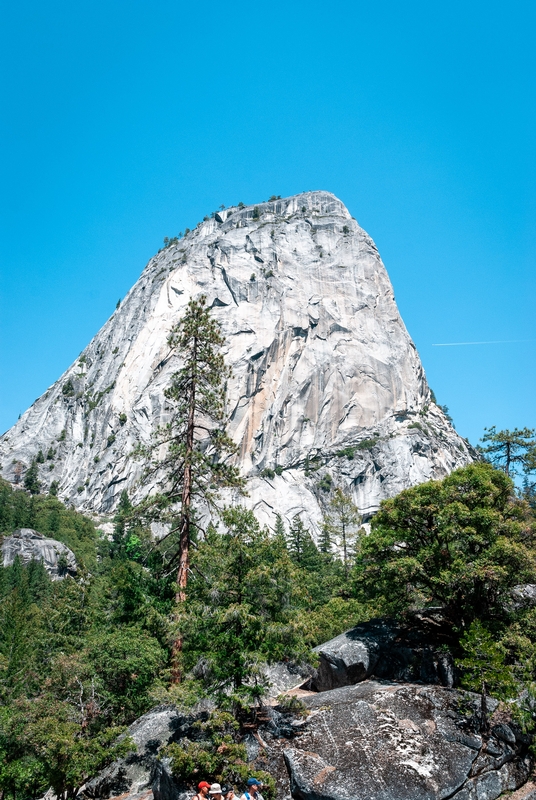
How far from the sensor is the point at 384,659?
15.9 m

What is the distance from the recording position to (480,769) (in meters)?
11.6

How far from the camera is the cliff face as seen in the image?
98913mm

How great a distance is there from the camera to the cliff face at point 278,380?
98.9 metres

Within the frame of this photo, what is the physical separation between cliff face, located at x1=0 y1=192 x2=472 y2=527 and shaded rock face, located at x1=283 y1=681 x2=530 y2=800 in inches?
3012

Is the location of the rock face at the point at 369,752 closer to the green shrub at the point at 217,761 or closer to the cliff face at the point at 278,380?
the green shrub at the point at 217,761

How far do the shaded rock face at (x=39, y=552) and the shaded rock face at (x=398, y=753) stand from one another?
187 ft

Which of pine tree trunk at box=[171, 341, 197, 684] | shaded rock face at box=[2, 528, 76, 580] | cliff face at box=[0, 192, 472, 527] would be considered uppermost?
cliff face at box=[0, 192, 472, 527]

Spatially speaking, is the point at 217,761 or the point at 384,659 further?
the point at 384,659

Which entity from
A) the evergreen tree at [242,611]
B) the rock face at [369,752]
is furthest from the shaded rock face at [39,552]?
the evergreen tree at [242,611]

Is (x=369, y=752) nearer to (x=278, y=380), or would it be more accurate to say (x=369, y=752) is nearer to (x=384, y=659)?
(x=384, y=659)

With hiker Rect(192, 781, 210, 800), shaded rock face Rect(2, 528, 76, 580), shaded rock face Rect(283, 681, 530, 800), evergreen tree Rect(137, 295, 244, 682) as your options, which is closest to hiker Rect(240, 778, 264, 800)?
hiker Rect(192, 781, 210, 800)

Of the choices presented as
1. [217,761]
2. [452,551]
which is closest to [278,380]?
[452,551]

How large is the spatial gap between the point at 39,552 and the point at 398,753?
61787 mm

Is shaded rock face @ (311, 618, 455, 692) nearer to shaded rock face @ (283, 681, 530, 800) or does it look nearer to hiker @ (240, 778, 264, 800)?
shaded rock face @ (283, 681, 530, 800)
